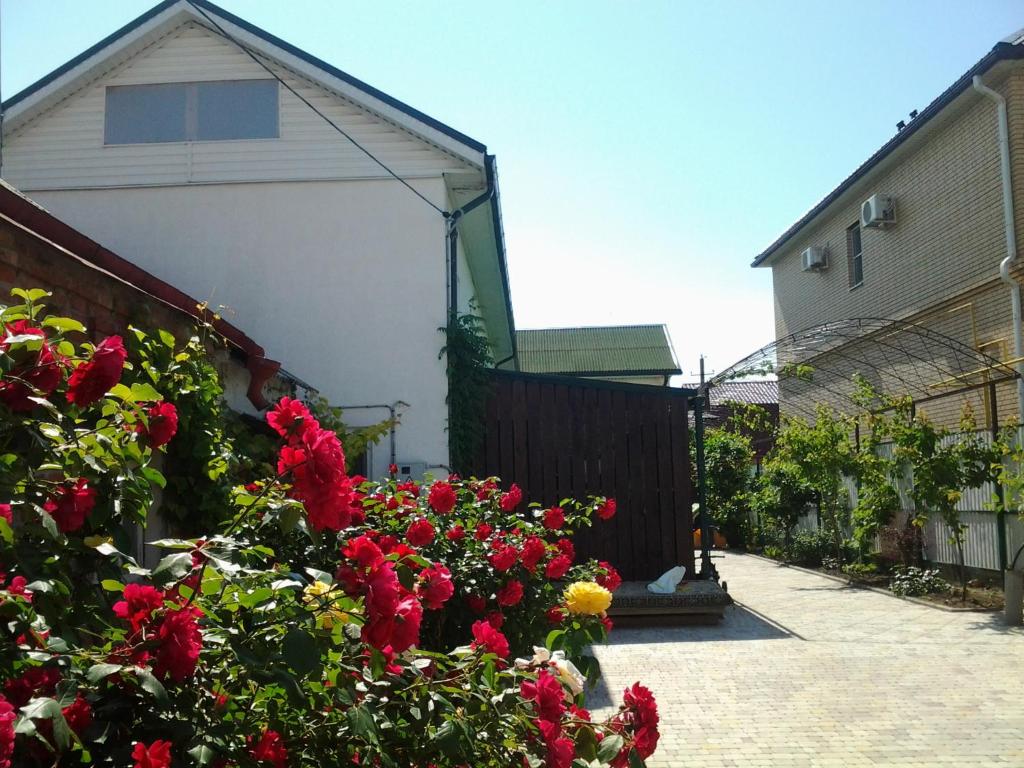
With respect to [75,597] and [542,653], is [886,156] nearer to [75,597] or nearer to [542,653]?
[542,653]

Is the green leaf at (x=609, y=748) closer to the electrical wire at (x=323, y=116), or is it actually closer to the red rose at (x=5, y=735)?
the red rose at (x=5, y=735)

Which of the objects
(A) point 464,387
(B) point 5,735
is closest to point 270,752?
(B) point 5,735

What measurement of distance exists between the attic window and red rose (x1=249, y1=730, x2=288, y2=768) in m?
9.79

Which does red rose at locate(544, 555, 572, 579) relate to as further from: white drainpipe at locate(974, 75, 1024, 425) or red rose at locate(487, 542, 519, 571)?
white drainpipe at locate(974, 75, 1024, 425)

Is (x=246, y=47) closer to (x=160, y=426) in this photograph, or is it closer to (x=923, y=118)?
(x=160, y=426)

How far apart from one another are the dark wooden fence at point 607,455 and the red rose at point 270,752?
9.01 metres

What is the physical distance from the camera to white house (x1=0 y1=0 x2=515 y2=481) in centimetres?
1038

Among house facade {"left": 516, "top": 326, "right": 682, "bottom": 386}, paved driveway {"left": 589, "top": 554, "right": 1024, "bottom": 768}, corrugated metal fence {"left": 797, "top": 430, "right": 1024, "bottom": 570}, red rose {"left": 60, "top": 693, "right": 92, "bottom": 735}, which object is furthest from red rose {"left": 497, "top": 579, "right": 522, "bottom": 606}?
house facade {"left": 516, "top": 326, "right": 682, "bottom": 386}

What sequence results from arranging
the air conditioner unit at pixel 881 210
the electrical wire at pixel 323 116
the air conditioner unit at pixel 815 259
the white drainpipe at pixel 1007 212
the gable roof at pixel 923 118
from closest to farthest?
the electrical wire at pixel 323 116
the gable roof at pixel 923 118
the white drainpipe at pixel 1007 212
the air conditioner unit at pixel 881 210
the air conditioner unit at pixel 815 259

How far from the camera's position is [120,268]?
5.80 m

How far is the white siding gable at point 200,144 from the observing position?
418 inches

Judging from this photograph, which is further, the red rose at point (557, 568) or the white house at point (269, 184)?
the white house at point (269, 184)

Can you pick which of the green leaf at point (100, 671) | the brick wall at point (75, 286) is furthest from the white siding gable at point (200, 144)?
the green leaf at point (100, 671)

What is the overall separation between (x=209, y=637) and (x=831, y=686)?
6.04 meters
